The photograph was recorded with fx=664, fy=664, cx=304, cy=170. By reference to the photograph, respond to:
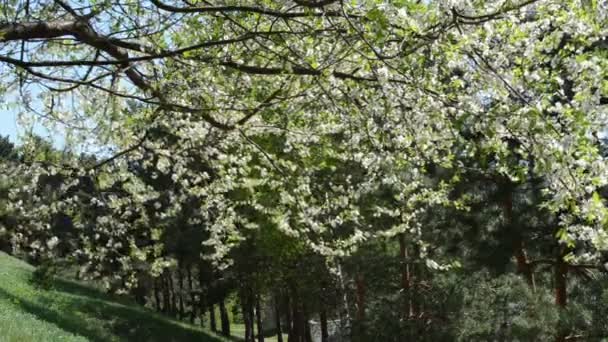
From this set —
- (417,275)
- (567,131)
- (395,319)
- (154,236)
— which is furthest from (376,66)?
(417,275)

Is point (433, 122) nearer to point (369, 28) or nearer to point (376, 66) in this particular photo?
point (376, 66)

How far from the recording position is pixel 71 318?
1680 cm

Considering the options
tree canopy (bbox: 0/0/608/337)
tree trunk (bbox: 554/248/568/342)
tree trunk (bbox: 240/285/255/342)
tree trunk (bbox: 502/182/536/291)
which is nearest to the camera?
tree canopy (bbox: 0/0/608/337)

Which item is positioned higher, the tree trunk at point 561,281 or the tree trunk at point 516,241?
the tree trunk at point 516,241

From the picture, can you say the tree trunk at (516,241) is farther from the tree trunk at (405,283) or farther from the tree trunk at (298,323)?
the tree trunk at (298,323)

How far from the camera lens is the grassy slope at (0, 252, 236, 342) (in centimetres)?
1262

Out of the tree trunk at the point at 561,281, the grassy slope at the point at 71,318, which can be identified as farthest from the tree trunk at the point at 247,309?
the tree trunk at the point at 561,281

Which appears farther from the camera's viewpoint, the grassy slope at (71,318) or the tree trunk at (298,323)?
the tree trunk at (298,323)

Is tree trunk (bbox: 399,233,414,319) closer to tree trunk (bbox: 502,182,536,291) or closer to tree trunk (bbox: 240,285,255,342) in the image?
tree trunk (bbox: 502,182,536,291)

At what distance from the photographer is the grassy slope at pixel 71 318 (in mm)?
12625

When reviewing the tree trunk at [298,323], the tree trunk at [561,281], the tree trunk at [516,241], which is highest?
the tree trunk at [516,241]

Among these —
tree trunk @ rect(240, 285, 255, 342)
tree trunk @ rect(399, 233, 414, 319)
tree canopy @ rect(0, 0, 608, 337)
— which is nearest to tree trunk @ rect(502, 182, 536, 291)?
tree canopy @ rect(0, 0, 608, 337)

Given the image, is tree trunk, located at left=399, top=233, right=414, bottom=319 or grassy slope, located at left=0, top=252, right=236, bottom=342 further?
tree trunk, located at left=399, top=233, right=414, bottom=319

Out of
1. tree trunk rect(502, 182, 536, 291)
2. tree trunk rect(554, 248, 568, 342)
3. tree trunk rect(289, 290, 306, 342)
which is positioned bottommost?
tree trunk rect(289, 290, 306, 342)
